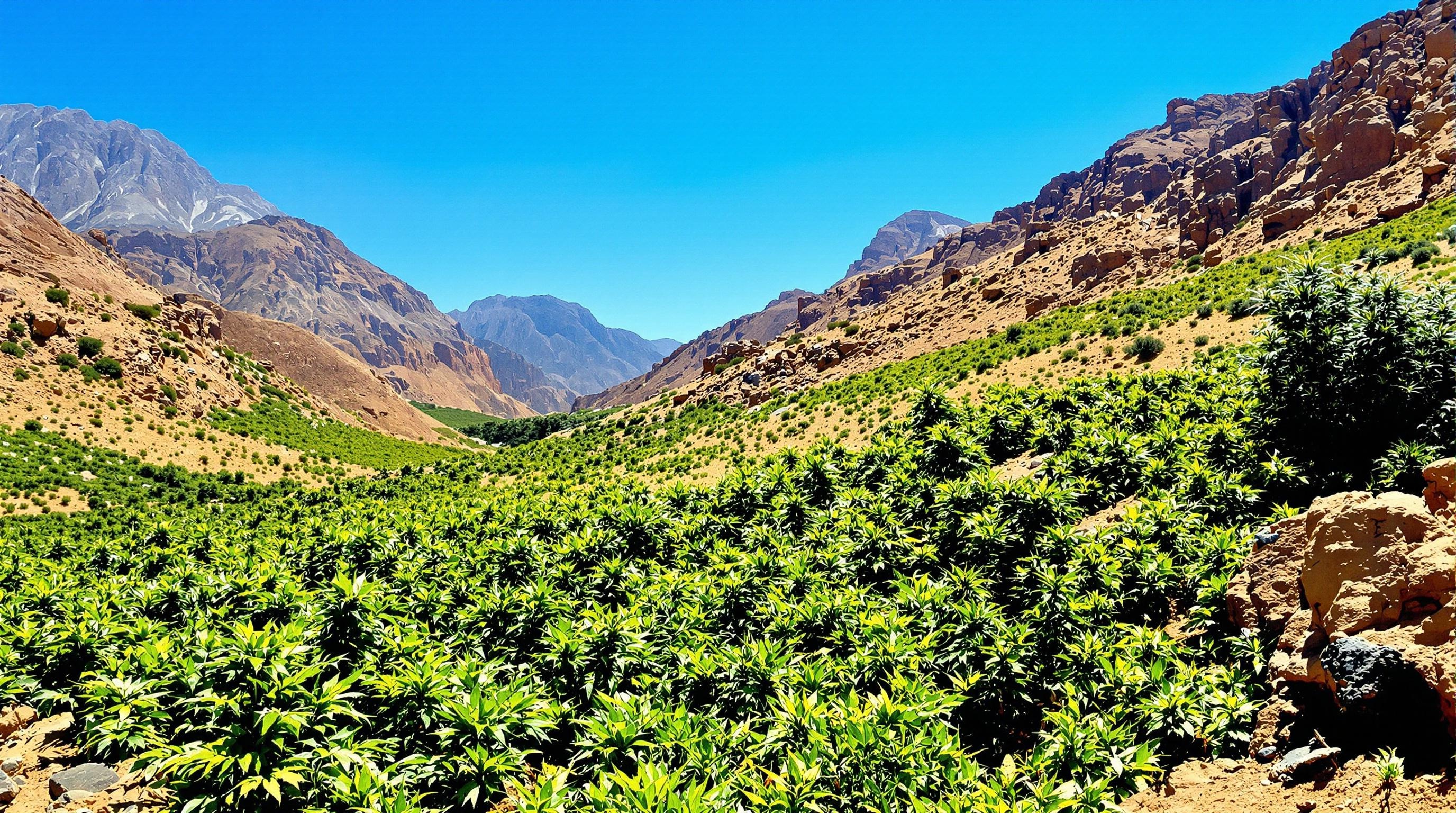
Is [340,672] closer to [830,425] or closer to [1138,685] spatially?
[1138,685]

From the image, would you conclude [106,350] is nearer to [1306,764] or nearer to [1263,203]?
[1306,764]

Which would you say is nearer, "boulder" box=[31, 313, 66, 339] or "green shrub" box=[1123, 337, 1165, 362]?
"green shrub" box=[1123, 337, 1165, 362]

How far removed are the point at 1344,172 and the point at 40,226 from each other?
11090 centimetres

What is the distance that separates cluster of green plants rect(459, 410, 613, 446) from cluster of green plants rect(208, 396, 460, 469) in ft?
58.1

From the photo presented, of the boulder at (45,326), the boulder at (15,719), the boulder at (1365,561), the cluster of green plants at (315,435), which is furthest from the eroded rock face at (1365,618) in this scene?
the boulder at (45,326)

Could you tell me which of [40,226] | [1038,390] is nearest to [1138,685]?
[1038,390]

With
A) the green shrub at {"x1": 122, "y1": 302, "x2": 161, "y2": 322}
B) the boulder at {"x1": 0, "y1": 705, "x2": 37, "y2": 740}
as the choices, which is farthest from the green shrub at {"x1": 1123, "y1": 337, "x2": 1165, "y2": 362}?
the green shrub at {"x1": 122, "y1": 302, "x2": 161, "y2": 322}

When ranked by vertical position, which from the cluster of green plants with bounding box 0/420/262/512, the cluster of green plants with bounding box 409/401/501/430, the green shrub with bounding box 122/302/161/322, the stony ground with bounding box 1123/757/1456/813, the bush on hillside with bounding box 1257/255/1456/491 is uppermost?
the green shrub with bounding box 122/302/161/322

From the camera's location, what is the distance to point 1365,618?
15.1ft

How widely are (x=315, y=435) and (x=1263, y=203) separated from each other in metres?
85.6

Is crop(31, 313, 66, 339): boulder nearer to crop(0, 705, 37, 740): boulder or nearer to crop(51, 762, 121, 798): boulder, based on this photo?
crop(0, 705, 37, 740): boulder

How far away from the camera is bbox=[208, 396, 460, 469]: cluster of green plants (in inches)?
1847

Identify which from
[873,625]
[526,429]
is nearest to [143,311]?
[526,429]

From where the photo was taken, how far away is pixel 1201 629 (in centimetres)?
632
